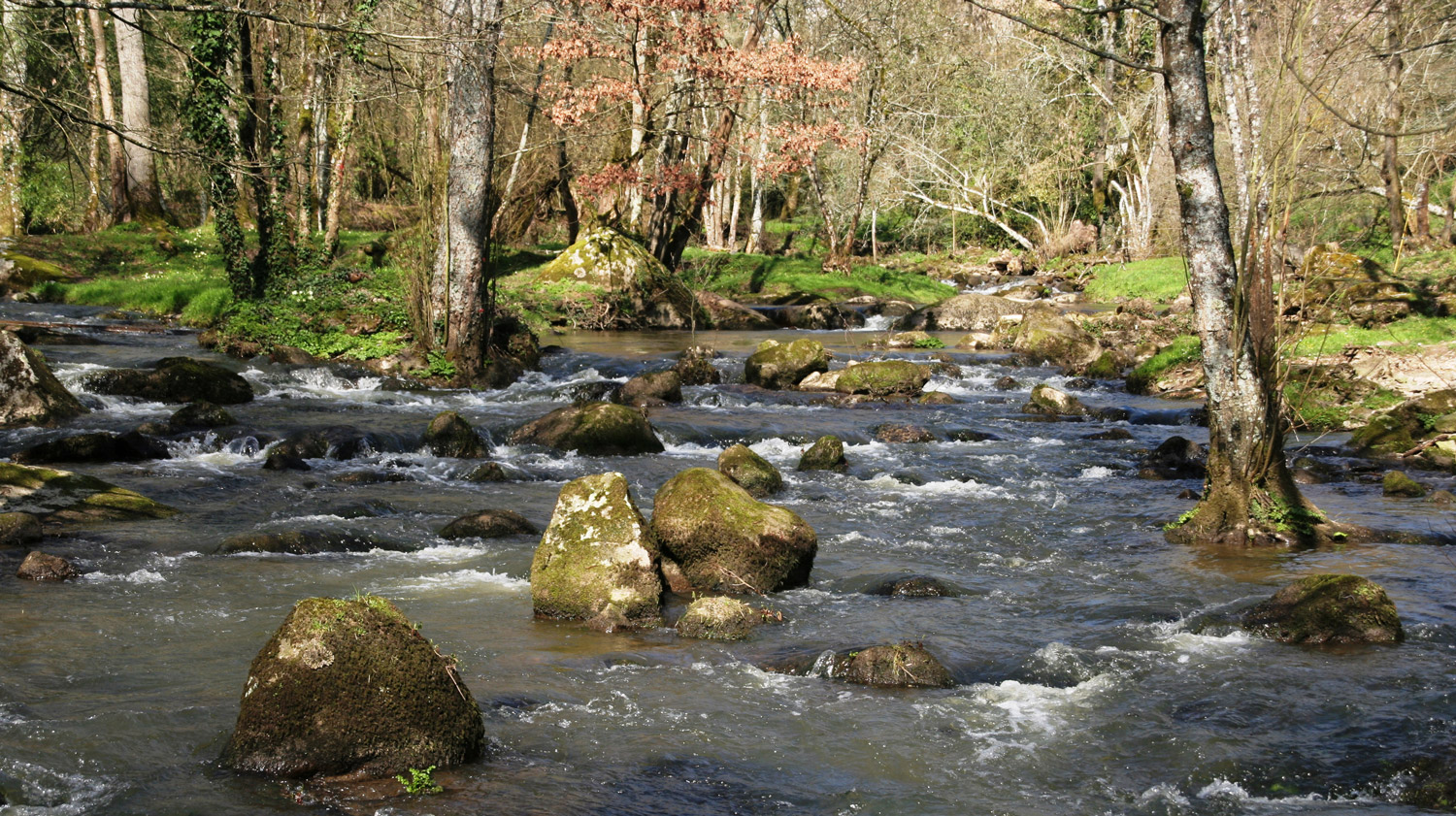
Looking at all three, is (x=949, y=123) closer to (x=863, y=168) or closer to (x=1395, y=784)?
(x=863, y=168)

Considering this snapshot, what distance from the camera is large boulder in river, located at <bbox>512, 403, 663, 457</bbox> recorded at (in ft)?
42.0

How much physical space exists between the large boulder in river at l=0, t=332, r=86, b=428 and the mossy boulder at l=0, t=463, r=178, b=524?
3.58m

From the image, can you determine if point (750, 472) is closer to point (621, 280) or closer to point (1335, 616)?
point (1335, 616)

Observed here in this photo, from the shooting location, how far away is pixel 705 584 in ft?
25.1

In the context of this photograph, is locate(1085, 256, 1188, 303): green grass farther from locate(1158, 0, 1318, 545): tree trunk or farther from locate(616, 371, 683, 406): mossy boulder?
locate(1158, 0, 1318, 545): tree trunk

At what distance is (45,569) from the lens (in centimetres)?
718

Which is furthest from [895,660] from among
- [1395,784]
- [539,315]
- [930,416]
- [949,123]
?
[949,123]

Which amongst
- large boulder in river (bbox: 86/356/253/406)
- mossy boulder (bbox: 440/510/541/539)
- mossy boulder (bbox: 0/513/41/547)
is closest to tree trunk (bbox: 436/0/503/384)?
large boulder in river (bbox: 86/356/253/406)

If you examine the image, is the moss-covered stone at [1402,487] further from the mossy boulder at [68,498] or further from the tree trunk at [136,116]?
the tree trunk at [136,116]

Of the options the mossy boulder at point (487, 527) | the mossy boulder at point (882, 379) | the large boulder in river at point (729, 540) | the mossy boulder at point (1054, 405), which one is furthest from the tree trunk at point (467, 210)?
the large boulder in river at point (729, 540)

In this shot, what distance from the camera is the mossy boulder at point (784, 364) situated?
17.9 meters

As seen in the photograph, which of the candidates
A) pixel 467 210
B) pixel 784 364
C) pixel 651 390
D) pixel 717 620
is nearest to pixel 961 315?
pixel 784 364

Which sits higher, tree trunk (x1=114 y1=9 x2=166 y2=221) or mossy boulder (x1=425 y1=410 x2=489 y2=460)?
tree trunk (x1=114 y1=9 x2=166 y2=221)

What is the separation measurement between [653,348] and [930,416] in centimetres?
762
